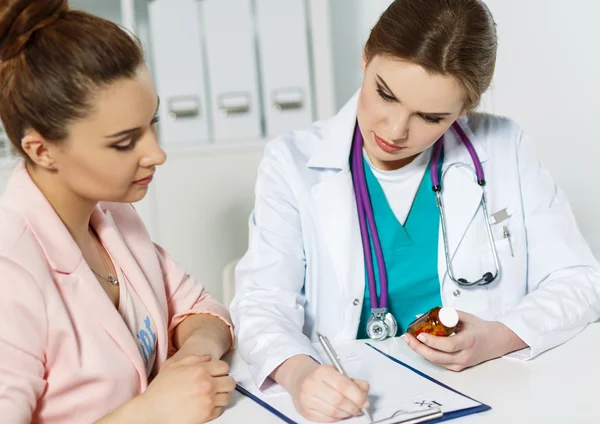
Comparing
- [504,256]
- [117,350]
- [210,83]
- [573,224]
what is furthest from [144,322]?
[210,83]

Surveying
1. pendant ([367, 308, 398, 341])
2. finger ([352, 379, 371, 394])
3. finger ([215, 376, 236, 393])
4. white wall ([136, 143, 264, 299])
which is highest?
finger ([352, 379, 371, 394])

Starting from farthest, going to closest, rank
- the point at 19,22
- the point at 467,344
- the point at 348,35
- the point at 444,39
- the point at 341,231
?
the point at 348,35, the point at 341,231, the point at 444,39, the point at 467,344, the point at 19,22

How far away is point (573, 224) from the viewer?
4.78ft

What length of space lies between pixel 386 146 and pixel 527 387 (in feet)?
1.62

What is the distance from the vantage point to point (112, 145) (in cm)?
104

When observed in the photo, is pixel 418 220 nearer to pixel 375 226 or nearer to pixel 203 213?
pixel 375 226

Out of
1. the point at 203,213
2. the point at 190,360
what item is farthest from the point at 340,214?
the point at 203,213

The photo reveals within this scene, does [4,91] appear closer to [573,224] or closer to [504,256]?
[504,256]

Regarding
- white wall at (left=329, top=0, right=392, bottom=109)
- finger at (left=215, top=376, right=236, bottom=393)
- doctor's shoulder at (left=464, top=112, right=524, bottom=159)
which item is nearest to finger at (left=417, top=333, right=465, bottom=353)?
finger at (left=215, top=376, right=236, bottom=393)

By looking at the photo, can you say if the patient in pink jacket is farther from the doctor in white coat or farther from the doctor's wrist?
the doctor in white coat

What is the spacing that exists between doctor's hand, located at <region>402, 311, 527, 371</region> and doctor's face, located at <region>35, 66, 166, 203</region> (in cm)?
49

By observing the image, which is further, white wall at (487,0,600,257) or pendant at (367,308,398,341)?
white wall at (487,0,600,257)

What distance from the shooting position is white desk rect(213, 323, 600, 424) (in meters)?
0.96

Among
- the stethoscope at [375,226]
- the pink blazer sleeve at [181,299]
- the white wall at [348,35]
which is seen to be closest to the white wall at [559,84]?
the white wall at [348,35]
